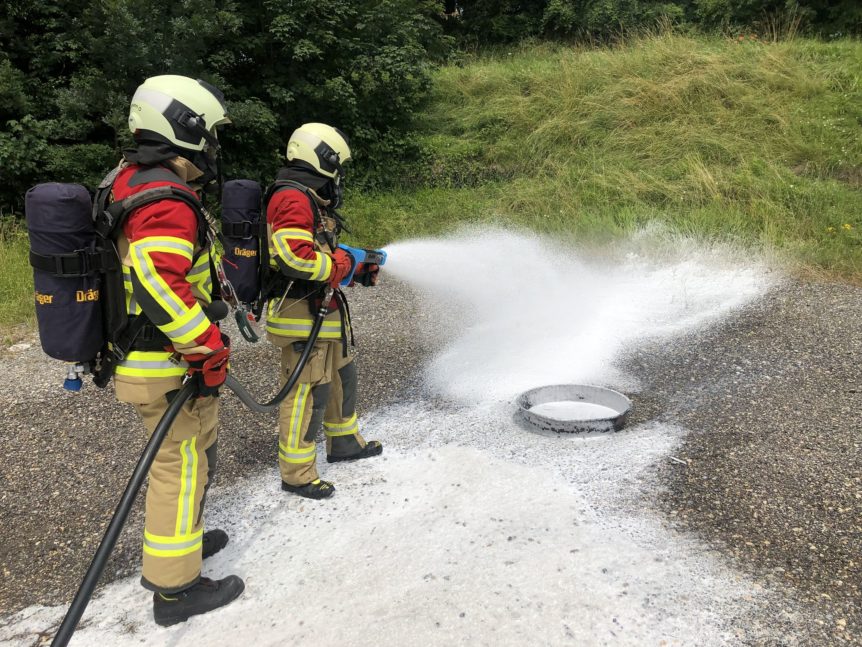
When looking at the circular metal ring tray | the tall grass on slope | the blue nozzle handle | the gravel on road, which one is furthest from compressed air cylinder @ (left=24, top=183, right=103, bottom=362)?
the tall grass on slope

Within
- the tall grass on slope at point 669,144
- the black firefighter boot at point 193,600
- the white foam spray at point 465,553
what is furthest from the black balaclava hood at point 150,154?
the tall grass on slope at point 669,144

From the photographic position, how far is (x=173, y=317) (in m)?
2.24

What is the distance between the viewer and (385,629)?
2.44m

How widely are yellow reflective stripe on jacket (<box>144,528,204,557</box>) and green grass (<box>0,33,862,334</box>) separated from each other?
16.5ft

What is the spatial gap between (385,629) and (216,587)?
2.43ft

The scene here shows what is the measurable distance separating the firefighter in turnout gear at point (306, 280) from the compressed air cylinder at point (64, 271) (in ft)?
3.14

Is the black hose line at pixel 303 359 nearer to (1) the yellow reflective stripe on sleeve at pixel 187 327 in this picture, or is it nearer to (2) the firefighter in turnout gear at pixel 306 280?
(2) the firefighter in turnout gear at pixel 306 280

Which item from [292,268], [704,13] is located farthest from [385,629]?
[704,13]

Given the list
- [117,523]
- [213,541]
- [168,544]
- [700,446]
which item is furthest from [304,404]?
[700,446]

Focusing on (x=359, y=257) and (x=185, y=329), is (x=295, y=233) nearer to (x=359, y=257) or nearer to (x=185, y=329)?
(x=359, y=257)

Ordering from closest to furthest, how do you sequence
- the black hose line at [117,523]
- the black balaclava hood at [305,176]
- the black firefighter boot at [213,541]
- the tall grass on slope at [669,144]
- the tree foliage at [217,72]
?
the black hose line at [117,523] → the black firefighter boot at [213,541] → the black balaclava hood at [305,176] → the tall grass on slope at [669,144] → the tree foliage at [217,72]

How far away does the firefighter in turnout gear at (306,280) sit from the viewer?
3062mm

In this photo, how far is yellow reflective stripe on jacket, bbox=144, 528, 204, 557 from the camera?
2467mm

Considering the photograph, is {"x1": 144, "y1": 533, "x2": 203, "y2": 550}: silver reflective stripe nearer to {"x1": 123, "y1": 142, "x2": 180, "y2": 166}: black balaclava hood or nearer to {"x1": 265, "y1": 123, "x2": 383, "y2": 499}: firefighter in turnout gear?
{"x1": 265, "y1": 123, "x2": 383, "y2": 499}: firefighter in turnout gear
